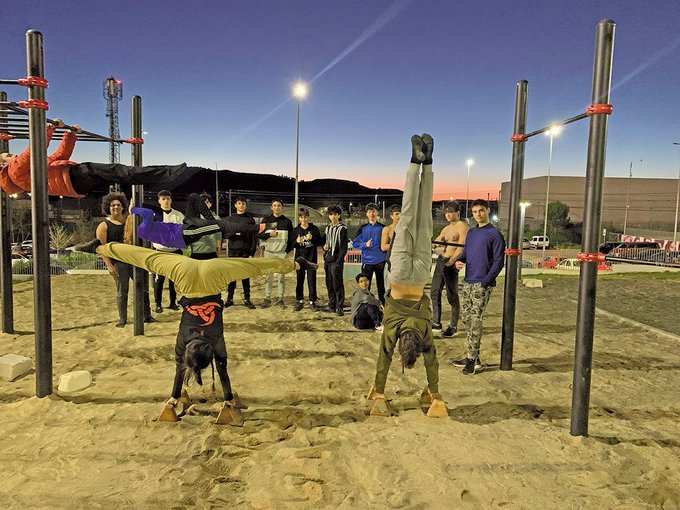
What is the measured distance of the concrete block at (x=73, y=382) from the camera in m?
4.46

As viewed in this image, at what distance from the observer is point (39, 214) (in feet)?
14.1

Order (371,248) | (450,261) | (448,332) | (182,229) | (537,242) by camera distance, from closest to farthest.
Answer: (182,229) < (450,261) < (448,332) < (371,248) < (537,242)

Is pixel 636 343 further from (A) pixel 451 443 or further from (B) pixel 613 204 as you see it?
(B) pixel 613 204

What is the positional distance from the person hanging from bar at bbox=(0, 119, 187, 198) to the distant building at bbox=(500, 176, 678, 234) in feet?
169

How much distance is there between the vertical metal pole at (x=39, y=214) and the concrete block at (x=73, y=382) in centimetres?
15

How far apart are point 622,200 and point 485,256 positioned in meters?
60.9

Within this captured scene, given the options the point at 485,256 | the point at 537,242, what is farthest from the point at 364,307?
the point at 537,242

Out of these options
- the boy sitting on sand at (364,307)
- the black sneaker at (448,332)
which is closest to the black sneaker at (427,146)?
the boy sitting on sand at (364,307)

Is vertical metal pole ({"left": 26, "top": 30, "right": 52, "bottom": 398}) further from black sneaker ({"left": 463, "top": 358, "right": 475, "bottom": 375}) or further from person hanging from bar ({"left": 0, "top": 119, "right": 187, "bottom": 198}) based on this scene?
black sneaker ({"left": 463, "top": 358, "right": 475, "bottom": 375})

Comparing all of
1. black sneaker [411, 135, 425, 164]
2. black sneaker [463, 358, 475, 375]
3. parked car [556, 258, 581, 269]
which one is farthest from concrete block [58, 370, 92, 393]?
parked car [556, 258, 581, 269]

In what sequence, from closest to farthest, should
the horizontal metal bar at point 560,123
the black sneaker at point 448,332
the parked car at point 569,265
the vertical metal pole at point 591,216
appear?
the vertical metal pole at point 591,216 < the horizontal metal bar at point 560,123 < the black sneaker at point 448,332 < the parked car at point 569,265

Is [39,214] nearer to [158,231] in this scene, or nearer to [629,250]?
[158,231]

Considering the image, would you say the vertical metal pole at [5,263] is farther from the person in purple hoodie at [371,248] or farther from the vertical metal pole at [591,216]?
the vertical metal pole at [591,216]

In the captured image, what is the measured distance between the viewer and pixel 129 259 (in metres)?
3.69
